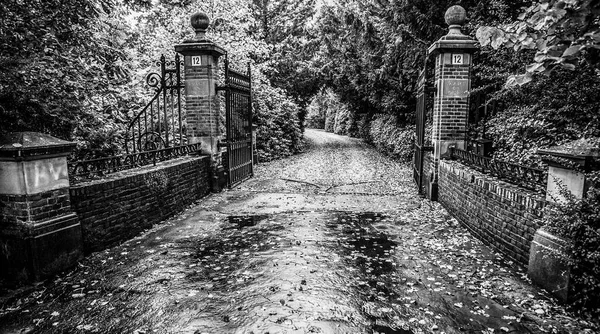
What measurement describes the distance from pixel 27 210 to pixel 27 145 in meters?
0.67

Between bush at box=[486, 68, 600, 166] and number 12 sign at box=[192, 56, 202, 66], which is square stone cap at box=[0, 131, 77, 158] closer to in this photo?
number 12 sign at box=[192, 56, 202, 66]

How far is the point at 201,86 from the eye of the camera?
7863mm

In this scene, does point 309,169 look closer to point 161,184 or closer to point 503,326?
point 161,184


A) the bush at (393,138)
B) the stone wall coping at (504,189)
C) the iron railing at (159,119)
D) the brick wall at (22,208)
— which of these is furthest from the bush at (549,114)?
the bush at (393,138)

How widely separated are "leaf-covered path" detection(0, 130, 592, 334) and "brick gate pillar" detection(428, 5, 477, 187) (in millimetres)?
1864

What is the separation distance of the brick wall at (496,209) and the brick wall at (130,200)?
4960 mm

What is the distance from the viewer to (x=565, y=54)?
2973 millimetres

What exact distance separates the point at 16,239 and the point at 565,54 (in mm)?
5420

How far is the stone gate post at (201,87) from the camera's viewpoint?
771cm

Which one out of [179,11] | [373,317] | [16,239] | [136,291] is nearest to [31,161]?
[16,239]

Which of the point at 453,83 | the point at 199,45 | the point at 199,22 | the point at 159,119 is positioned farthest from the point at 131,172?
the point at 453,83

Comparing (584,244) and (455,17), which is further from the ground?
(455,17)

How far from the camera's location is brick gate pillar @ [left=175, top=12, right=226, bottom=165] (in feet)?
25.3

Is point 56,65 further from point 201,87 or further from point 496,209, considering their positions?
point 496,209
